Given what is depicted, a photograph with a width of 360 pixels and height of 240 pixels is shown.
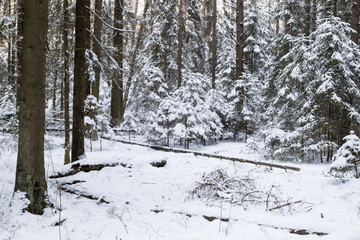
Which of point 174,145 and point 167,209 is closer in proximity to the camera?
point 167,209

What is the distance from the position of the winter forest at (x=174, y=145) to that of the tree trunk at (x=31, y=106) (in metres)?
0.02

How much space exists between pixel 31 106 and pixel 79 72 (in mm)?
3203

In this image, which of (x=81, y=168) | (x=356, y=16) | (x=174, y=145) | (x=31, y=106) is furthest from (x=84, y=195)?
(x=356, y=16)

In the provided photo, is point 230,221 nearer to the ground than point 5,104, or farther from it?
nearer to the ground

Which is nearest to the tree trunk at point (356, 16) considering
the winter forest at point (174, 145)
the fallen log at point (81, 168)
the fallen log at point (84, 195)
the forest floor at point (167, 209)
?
the winter forest at point (174, 145)

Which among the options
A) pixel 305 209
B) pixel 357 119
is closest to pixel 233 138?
pixel 357 119

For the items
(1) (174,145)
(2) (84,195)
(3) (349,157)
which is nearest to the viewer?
(2) (84,195)

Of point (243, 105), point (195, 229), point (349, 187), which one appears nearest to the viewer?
point (195, 229)

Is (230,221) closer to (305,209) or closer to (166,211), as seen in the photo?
(166,211)

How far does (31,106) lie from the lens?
5145mm

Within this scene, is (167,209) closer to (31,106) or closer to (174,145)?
(31,106)

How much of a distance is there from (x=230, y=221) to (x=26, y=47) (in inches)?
187

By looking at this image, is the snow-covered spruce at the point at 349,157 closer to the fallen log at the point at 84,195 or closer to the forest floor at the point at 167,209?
the forest floor at the point at 167,209

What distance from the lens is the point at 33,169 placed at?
5.18 m
